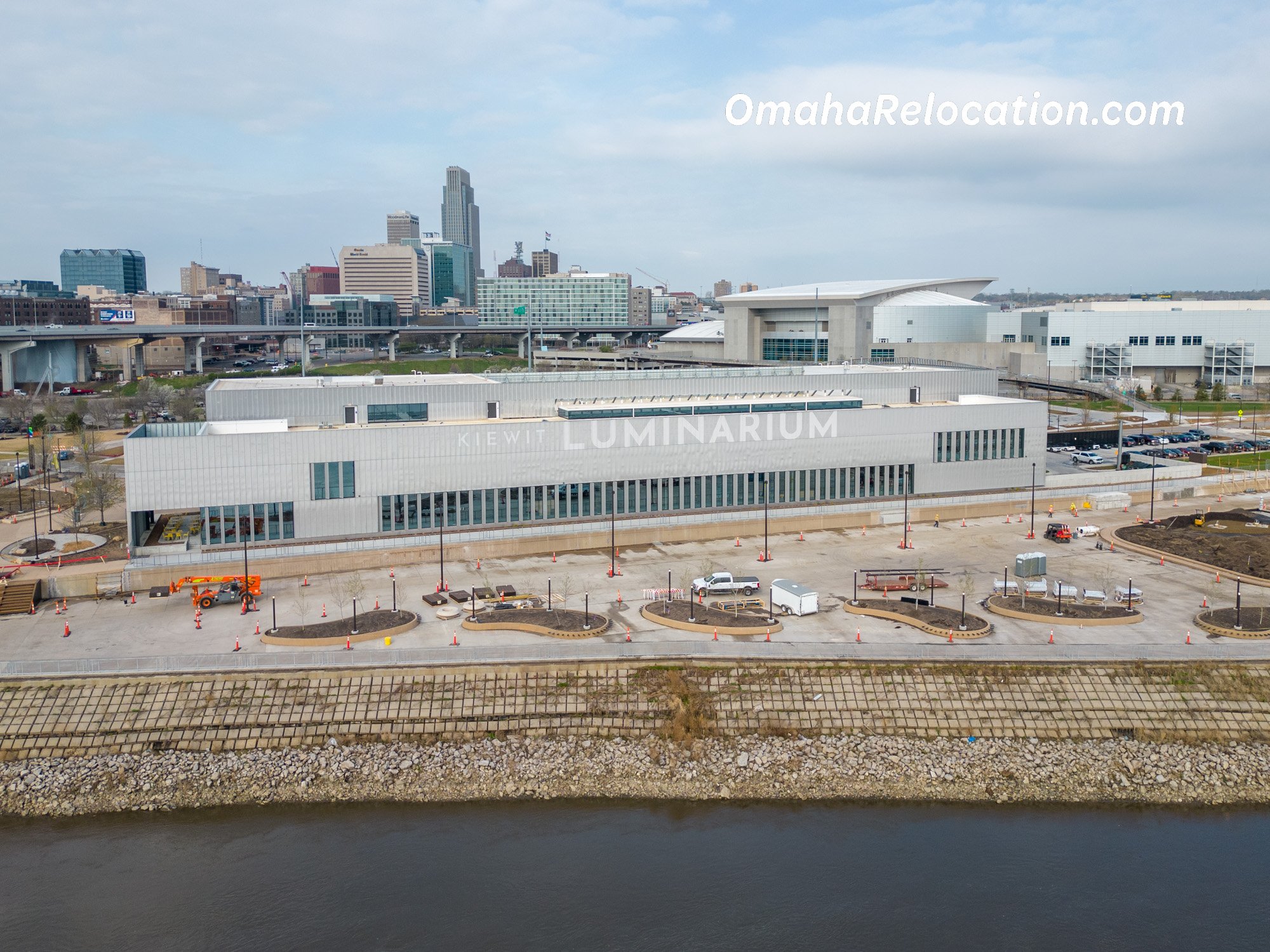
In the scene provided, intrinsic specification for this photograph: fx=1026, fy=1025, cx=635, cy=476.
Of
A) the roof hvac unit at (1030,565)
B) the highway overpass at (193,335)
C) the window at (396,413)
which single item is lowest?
the roof hvac unit at (1030,565)

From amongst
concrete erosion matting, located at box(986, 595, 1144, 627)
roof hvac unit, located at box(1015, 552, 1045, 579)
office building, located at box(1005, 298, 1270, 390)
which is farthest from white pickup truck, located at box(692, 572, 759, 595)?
office building, located at box(1005, 298, 1270, 390)

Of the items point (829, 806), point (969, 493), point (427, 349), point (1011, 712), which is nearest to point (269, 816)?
point (829, 806)

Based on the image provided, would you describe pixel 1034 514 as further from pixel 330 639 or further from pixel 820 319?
pixel 820 319

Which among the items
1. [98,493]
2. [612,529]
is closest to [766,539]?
[612,529]

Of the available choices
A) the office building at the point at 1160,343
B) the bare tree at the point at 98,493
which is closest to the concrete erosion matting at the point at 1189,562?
the bare tree at the point at 98,493

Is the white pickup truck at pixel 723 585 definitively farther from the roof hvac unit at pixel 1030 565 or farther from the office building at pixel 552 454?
the roof hvac unit at pixel 1030 565
